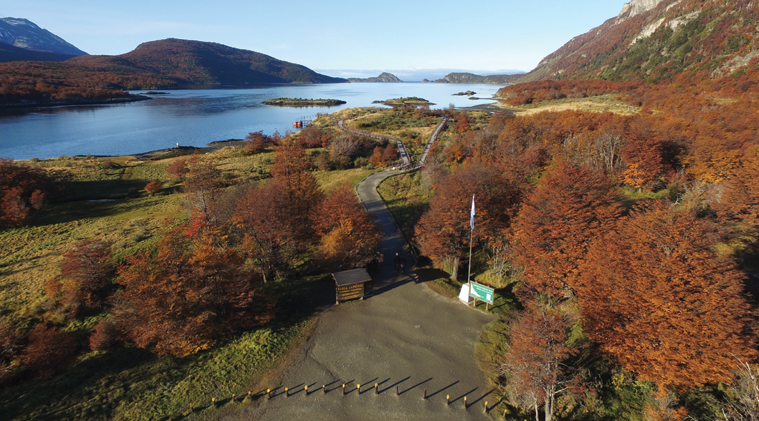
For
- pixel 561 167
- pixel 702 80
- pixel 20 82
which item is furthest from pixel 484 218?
pixel 20 82

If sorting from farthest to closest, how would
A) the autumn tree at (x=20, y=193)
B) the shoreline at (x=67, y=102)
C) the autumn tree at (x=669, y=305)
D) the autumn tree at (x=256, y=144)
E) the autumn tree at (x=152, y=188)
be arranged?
the shoreline at (x=67, y=102)
the autumn tree at (x=256, y=144)
the autumn tree at (x=152, y=188)
the autumn tree at (x=20, y=193)
the autumn tree at (x=669, y=305)

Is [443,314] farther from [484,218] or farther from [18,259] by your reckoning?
[18,259]

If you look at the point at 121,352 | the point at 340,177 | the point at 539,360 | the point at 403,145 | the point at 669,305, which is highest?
the point at 669,305

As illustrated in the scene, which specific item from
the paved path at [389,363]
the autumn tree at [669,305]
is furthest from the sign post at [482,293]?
the autumn tree at [669,305]

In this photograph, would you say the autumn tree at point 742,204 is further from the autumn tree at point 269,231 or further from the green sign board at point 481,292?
the autumn tree at point 269,231

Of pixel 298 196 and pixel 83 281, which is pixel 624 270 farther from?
pixel 83 281

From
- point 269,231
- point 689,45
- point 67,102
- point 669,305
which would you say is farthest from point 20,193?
point 689,45
